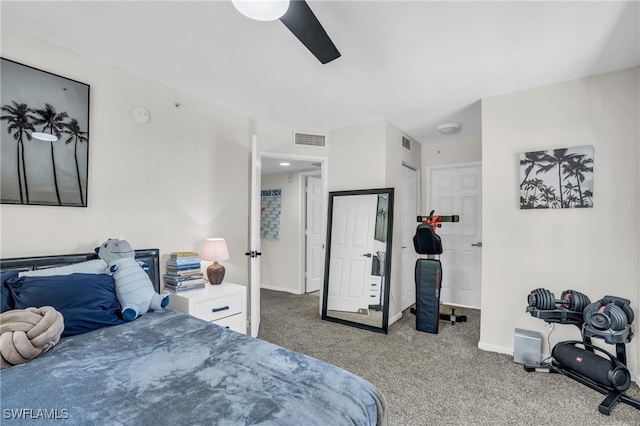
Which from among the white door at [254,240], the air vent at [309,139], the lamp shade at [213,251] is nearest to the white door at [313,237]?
the air vent at [309,139]

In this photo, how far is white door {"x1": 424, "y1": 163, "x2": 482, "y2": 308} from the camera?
4.38 m

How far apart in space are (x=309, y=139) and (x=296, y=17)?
8.81ft

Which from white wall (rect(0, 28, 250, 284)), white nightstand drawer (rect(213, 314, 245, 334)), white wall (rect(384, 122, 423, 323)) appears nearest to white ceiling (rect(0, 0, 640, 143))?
white wall (rect(0, 28, 250, 284))

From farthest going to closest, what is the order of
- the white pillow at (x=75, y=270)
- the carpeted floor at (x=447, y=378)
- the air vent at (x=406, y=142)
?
the air vent at (x=406, y=142) < the carpeted floor at (x=447, y=378) < the white pillow at (x=75, y=270)

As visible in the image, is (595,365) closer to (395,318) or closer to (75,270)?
(395,318)

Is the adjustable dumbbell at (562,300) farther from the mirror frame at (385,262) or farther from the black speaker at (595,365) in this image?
the mirror frame at (385,262)

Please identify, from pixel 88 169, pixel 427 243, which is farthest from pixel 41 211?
pixel 427 243

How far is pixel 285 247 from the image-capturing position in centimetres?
555

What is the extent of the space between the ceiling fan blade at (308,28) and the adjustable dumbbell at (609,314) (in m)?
2.52

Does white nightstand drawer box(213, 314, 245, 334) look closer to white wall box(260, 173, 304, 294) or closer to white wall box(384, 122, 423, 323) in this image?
white wall box(384, 122, 423, 323)

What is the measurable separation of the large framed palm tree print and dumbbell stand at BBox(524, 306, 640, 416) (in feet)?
12.1

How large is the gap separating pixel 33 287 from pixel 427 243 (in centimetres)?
339

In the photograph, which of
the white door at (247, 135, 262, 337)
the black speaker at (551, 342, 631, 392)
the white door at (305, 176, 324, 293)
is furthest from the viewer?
the white door at (305, 176, 324, 293)

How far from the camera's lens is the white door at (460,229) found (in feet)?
14.4
